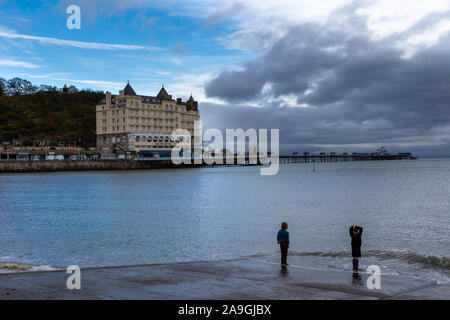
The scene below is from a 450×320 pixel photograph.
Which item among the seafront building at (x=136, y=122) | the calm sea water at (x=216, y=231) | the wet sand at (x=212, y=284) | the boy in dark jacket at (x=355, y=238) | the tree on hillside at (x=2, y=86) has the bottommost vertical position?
the calm sea water at (x=216, y=231)

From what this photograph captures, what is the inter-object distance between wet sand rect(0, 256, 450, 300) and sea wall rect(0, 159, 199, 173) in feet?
342

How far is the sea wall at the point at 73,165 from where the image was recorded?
10591cm

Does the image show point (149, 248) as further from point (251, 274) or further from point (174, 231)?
point (251, 274)

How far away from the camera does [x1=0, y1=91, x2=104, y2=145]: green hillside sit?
473 ft

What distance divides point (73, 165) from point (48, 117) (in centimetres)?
6628

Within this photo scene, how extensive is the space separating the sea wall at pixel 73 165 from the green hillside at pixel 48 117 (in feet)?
112

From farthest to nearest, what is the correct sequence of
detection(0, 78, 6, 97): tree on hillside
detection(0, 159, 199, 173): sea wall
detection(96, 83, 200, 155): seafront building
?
detection(0, 78, 6, 97): tree on hillside → detection(96, 83, 200, 155): seafront building → detection(0, 159, 199, 173): sea wall

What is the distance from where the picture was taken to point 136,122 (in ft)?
447

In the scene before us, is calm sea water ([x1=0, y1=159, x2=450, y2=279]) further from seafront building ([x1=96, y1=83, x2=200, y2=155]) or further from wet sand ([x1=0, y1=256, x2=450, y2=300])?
seafront building ([x1=96, y1=83, x2=200, y2=155])

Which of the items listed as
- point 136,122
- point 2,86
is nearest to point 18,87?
point 2,86

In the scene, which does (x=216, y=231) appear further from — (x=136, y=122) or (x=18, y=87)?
(x=18, y=87)

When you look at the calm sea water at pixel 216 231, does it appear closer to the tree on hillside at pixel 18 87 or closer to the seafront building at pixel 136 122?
the seafront building at pixel 136 122

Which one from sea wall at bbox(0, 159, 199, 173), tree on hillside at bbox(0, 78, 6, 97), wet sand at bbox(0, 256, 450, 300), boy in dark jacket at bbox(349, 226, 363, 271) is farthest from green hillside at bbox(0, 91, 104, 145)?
boy in dark jacket at bbox(349, 226, 363, 271)

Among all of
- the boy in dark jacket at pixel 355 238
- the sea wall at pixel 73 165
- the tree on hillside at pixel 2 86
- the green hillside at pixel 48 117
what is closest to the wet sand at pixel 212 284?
the boy in dark jacket at pixel 355 238
